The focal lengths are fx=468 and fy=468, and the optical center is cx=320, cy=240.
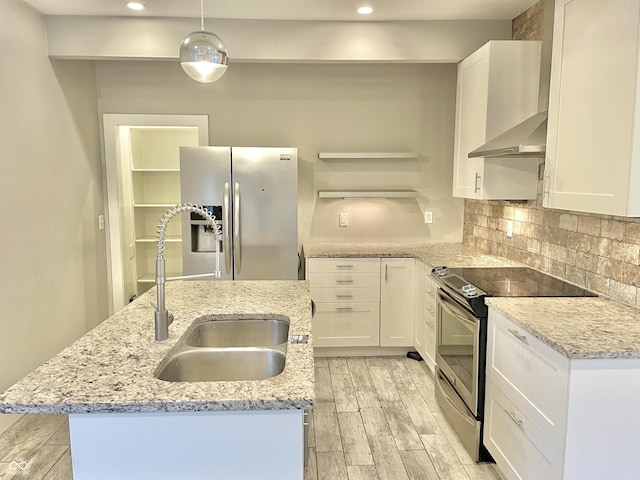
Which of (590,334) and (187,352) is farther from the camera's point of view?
(590,334)

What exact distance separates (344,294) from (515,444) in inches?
74.6

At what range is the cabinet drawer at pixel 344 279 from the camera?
3746mm

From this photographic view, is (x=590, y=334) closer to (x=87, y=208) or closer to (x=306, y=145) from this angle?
(x=306, y=145)

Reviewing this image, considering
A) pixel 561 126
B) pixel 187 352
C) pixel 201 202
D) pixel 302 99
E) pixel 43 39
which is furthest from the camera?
pixel 302 99

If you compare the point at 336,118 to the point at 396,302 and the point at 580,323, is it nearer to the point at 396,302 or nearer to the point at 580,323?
the point at 396,302

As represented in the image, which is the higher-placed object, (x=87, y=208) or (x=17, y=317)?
(x=87, y=208)

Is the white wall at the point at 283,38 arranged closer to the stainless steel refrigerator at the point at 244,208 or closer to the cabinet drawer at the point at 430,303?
the stainless steel refrigerator at the point at 244,208

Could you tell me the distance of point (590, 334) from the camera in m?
1.80

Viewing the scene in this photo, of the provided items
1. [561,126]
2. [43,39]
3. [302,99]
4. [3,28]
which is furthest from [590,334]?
[43,39]

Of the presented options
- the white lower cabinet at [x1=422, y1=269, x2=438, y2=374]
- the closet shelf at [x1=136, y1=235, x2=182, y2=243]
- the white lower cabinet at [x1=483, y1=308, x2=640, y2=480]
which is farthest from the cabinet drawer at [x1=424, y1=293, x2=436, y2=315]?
the closet shelf at [x1=136, y1=235, x2=182, y2=243]

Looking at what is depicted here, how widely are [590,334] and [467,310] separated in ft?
2.26

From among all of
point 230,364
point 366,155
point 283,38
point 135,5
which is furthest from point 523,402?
point 135,5

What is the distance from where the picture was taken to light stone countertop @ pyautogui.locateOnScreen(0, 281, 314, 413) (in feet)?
3.96

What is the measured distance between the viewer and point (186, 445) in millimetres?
1301
